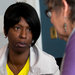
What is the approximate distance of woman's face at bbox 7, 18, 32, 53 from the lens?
45.9 inches

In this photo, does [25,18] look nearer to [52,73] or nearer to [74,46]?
[52,73]

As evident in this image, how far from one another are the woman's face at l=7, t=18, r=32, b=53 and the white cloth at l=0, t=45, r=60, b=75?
0.31ft

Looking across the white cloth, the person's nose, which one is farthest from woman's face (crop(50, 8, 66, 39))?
the white cloth

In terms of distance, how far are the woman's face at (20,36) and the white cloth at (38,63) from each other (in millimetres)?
95

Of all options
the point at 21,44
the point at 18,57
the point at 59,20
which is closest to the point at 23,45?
the point at 21,44

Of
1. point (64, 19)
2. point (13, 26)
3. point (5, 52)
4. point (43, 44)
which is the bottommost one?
point (43, 44)

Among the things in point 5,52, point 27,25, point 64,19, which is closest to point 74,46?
point 64,19

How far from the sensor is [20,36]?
1168 mm

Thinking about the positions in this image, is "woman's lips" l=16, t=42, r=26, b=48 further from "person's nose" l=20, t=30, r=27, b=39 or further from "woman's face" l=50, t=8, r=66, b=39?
"woman's face" l=50, t=8, r=66, b=39

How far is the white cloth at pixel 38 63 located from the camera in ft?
4.07

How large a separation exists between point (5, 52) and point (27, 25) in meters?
0.24

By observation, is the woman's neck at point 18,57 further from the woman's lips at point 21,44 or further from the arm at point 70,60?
the arm at point 70,60

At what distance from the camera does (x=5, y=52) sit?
51.4 inches

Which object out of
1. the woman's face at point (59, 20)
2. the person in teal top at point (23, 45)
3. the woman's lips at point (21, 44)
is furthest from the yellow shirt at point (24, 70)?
the woman's face at point (59, 20)
